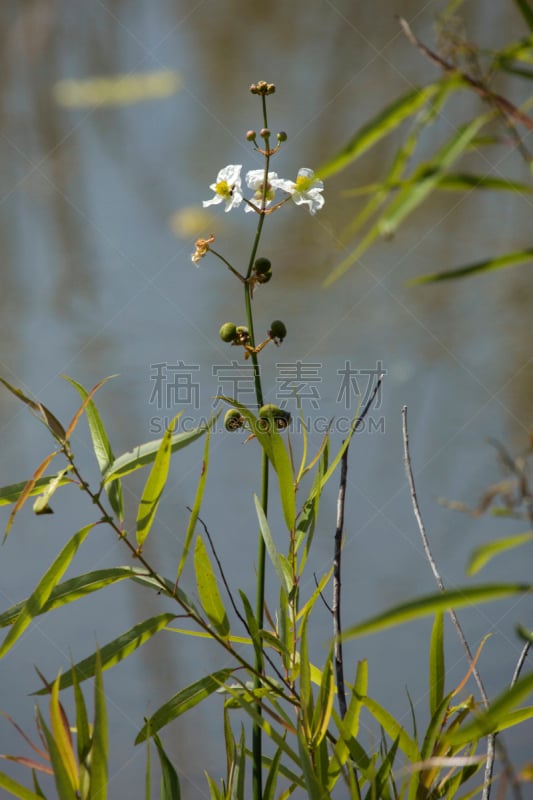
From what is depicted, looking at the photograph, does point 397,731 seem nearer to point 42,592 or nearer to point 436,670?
point 436,670

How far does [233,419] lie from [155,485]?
0.27 ft

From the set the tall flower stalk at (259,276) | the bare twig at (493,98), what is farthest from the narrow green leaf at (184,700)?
the bare twig at (493,98)

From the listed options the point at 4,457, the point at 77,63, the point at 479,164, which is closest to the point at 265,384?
the point at 4,457

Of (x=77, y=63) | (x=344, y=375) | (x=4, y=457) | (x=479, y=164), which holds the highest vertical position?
(x=77, y=63)

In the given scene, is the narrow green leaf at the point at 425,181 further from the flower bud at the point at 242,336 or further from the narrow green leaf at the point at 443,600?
the flower bud at the point at 242,336

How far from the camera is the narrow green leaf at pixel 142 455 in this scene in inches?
22.3

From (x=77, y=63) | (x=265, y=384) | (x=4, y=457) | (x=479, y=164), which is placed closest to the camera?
(x=4, y=457)

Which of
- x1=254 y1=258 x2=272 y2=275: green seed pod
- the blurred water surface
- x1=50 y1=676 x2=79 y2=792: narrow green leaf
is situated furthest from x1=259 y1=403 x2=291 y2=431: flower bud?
the blurred water surface

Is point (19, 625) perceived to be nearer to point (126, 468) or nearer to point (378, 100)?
point (126, 468)

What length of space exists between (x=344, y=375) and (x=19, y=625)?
1471 mm

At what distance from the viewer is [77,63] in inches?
105

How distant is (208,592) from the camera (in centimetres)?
58

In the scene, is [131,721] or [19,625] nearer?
[19,625]

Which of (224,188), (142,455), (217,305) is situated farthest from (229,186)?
(217,305)
